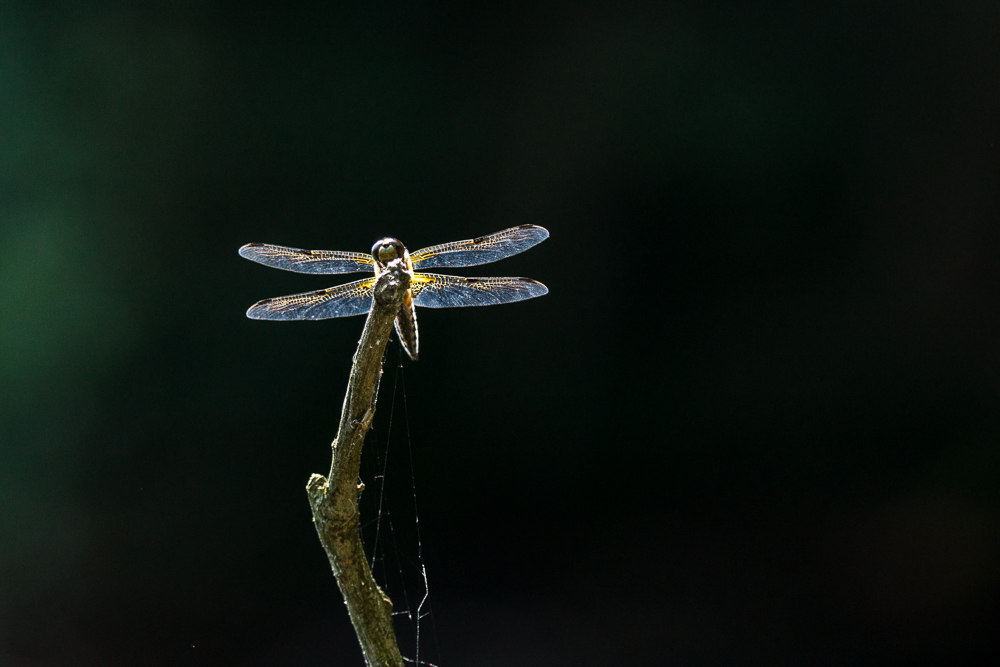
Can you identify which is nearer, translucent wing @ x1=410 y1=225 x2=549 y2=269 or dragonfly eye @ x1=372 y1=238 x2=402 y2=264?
dragonfly eye @ x1=372 y1=238 x2=402 y2=264

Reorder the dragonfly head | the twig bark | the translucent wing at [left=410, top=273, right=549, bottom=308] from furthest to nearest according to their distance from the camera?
the translucent wing at [left=410, top=273, right=549, bottom=308], the dragonfly head, the twig bark

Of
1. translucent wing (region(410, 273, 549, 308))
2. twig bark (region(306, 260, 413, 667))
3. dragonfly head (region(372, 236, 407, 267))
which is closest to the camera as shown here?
twig bark (region(306, 260, 413, 667))

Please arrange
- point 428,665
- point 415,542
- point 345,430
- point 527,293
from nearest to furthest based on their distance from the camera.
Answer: point 345,430, point 527,293, point 428,665, point 415,542

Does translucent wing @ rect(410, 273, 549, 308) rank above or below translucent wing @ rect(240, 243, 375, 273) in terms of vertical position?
below

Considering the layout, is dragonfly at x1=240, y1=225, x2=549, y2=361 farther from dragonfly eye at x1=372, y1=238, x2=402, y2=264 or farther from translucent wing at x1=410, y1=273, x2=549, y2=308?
dragonfly eye at x1=372, y1=238, x2=402, y2=264

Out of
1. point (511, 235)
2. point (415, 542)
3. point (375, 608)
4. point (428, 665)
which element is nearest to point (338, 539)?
point (375, 608)

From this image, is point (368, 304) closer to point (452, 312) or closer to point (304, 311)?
point (304, 311)

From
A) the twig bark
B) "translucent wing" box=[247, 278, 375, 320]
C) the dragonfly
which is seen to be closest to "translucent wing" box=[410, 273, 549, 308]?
the dragonfly

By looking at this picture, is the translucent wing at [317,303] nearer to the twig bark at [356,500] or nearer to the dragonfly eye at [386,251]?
the dragonfly eye at [386,251]
